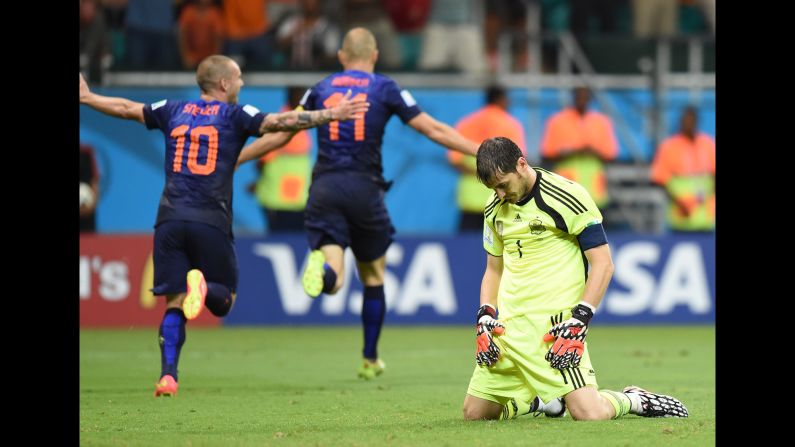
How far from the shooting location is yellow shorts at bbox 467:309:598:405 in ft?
24.2

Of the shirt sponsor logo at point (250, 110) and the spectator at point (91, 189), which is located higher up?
the shirt sponsor logo at point (250, 110)

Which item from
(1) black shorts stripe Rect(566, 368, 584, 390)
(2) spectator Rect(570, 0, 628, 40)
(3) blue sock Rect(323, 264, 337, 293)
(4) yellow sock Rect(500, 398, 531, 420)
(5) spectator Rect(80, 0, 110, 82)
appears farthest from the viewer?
(2) spectator Rect(570, 0, 628, 40)

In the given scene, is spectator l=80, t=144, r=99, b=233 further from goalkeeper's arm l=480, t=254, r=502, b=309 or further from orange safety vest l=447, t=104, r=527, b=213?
goalkeeper's arm l=480, t=254, r=502, b=309

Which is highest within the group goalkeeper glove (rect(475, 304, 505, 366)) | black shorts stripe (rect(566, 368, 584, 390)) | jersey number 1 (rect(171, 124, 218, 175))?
jersey number 1 (rect(171, 124, 218, 175))

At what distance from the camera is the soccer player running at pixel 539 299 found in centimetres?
730

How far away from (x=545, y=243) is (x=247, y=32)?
35.5 feet

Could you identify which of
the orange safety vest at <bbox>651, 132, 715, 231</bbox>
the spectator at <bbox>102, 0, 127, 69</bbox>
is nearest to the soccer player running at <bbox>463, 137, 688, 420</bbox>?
the orange safety vest at <bbox>651, 132, 715, 231</bbox>

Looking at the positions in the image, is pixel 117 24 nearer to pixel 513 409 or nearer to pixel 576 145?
pixel 576 145

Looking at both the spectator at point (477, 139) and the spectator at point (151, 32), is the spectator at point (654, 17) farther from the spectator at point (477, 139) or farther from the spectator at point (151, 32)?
the spectator at point (151, 32)

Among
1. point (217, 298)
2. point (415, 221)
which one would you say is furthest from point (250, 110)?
point (415, 221)

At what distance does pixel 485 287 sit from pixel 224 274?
224cm

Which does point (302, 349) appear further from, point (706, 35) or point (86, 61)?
point (706, 35)

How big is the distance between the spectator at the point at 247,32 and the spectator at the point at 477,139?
282 centimetres

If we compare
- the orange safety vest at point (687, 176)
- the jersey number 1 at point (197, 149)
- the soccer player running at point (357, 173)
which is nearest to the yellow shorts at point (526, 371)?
the jersey number 1 at point (197, 149)
